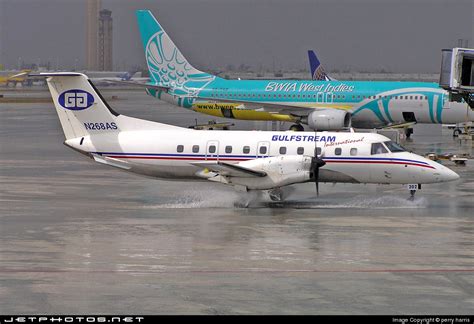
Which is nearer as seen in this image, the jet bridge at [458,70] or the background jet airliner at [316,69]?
the jet bridge at [458,70]

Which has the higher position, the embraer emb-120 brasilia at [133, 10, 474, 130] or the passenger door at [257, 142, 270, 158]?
the embraer emb-120 brasilia at [133, 10, 474, 130]

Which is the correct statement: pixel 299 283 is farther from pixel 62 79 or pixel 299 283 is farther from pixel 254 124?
pixel 254 124

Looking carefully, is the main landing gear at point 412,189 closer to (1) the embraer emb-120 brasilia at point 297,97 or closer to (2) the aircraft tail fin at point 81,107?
(2) the aircraft tail fin at point 81,107

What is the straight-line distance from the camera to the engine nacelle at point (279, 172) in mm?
28234

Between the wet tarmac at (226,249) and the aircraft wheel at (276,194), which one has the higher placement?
the aircraft wheel at (276,194)

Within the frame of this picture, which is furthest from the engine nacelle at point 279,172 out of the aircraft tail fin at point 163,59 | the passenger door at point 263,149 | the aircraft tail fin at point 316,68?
the aircraft tail fin at point 316,68

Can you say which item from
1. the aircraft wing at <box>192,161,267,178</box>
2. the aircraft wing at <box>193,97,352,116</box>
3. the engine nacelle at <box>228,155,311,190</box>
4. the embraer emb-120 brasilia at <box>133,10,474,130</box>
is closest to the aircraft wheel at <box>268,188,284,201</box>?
the engine nacelle at <box>228,155,311,190</box>

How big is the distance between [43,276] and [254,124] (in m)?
53.1

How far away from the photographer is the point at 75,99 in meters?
30.4

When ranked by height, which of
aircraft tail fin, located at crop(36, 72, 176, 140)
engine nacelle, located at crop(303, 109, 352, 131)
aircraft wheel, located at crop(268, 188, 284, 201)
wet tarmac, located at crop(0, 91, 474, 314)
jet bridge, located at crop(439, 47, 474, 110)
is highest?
jet bridge, located at crop(439, 47, 474, 110)

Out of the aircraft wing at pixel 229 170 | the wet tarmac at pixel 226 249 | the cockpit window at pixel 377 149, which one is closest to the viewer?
the wet tarmac at pixel 226 249

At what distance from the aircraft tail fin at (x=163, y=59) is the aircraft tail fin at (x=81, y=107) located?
87.1ft

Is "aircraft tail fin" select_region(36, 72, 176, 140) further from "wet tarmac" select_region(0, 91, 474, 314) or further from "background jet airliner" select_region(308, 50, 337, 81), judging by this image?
"background jet airliner" select_region(308, 50, 337, 81)

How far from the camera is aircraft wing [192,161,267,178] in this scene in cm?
2802
